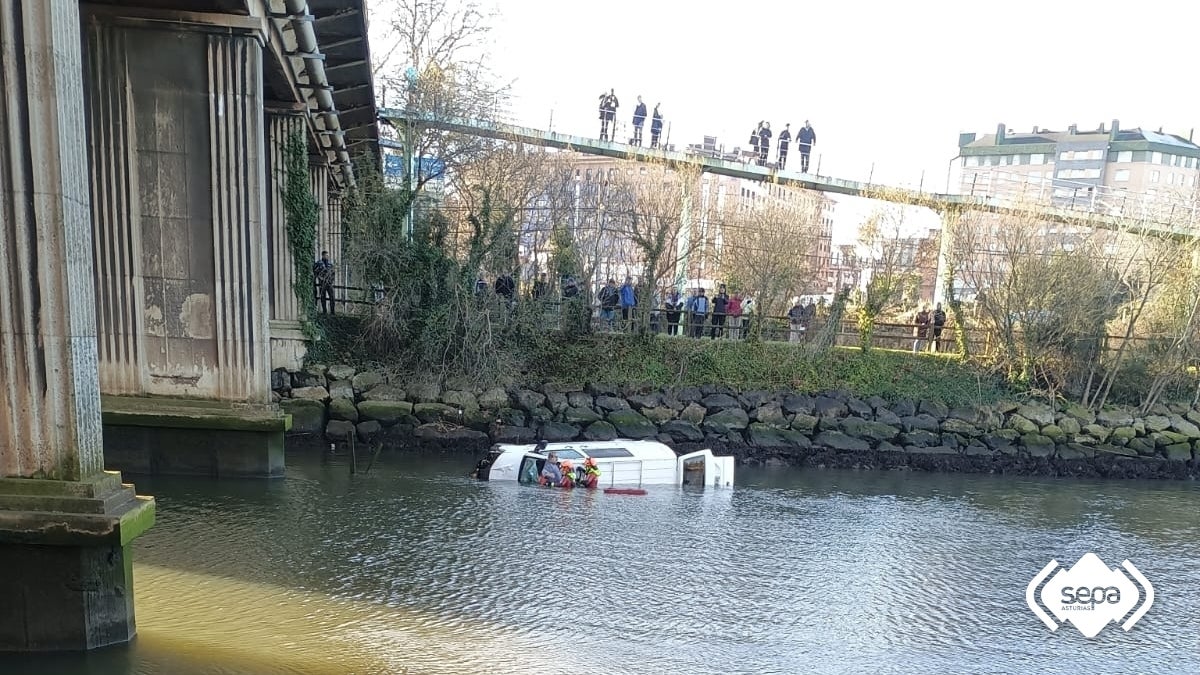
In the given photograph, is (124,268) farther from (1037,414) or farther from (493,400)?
(1037,414)

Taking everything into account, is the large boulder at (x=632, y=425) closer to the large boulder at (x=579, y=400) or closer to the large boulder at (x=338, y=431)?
the large boulder at (x=579, y=400)

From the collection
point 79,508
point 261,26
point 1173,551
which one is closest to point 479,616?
point 79,508

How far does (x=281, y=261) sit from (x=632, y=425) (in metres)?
10.2

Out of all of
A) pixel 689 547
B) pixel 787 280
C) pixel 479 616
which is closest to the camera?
pixel 479 616

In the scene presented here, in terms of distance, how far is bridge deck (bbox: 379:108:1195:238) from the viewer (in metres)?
24.7

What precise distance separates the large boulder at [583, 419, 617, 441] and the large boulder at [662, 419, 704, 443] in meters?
1.56

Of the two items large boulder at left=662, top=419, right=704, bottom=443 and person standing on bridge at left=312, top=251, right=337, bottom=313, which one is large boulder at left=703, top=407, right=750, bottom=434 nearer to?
large boulder at left=662, top=419, right=704, bottom=443

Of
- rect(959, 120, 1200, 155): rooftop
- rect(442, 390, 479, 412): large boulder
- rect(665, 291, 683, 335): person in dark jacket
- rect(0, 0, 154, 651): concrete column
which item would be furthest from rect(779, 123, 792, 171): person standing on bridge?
rect(959, 120, 1200, 155): rooftop

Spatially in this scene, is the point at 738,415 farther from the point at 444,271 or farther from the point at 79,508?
the point at 79,508

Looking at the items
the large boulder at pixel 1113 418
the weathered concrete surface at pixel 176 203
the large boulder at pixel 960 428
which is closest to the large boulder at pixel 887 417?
the large boulder at pixel 960 428

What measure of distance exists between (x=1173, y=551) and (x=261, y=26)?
18990 millimetres

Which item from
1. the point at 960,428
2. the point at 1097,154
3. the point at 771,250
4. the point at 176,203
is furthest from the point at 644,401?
the point at 1097,154

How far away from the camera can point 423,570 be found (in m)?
9.93

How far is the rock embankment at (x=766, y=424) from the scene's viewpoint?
1934 cm
